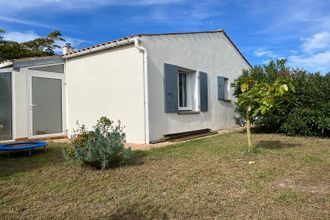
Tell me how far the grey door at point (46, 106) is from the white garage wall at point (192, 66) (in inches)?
157

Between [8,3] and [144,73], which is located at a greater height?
[8,3]

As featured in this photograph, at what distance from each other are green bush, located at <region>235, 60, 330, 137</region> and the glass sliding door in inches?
345

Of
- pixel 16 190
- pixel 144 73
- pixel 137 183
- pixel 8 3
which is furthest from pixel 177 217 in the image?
pixel 8 3

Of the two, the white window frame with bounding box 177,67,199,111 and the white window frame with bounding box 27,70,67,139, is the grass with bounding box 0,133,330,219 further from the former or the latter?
the white window frame with bounding box 177,67,199,111

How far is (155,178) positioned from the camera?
438 cm

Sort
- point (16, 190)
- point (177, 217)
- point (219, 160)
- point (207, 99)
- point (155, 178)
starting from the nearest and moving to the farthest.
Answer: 1. point (177, 217)
2. point (16, 190)
3. point (155, 178)
4. point (219, 160)
5. point (207, 99)

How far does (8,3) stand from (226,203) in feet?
44.1

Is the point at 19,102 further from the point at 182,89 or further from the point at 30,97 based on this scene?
the point at 182,89

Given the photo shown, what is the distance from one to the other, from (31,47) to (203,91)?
15.8 m

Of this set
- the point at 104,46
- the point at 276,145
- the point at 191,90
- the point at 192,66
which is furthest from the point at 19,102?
the point at 276,145

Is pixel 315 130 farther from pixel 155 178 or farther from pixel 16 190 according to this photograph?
pixel 16 190

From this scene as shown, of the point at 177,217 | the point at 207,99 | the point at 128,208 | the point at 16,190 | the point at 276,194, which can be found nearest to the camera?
the point at 177,217

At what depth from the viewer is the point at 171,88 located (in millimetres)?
8898

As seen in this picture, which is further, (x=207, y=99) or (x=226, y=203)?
(x=207, y=99)
